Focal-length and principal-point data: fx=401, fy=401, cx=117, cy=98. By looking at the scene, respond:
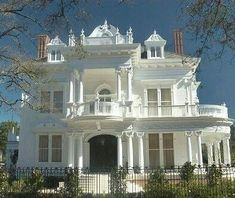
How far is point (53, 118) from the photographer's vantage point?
34031mm

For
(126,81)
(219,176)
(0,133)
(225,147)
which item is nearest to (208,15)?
(219,176)

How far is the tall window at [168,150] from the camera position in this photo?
107 ft

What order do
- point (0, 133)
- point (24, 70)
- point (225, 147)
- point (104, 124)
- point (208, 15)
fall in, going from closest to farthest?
point (208, 15)
point (24, 70)
point (104, 124)
point (225, 147)
point (0, 133)

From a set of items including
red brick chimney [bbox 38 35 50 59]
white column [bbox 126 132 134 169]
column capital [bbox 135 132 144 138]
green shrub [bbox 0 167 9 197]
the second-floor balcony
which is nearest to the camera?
green shrub [bbox 0 167 9 197]

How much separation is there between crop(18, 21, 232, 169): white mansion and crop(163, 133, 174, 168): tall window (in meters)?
0.08

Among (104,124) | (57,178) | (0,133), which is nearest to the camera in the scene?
(57,178)

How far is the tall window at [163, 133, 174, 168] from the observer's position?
3272 cm

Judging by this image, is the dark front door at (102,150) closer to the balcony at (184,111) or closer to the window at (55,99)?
the balcony at (184,111)

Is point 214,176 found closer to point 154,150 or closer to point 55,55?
point 154,150

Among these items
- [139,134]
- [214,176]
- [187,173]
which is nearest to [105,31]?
[139,134]

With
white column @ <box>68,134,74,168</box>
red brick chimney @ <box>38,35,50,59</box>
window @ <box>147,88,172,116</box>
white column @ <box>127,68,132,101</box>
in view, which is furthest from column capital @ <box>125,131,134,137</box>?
red brick chimney @ <box>38,35,50,59</box>

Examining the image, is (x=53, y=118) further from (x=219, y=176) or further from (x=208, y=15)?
(x=208, y=15)

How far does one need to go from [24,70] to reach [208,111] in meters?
17.2

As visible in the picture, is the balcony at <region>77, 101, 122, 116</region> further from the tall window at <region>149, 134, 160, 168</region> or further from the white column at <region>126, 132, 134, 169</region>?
the tall window at <region>149, 134, 160, 168</region>
